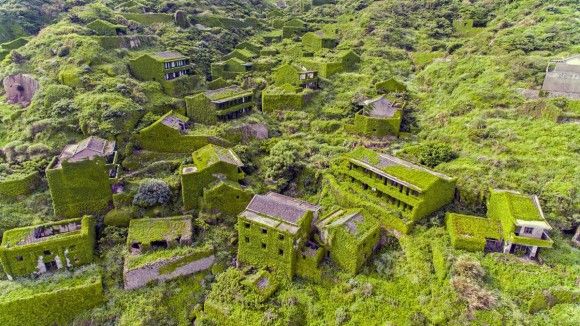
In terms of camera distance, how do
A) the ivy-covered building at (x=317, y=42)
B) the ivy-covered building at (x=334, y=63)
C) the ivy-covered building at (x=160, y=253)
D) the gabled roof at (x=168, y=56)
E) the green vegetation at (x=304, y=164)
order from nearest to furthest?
the green vegetation at (x=304, y=164)
the ivy-covered building at (x=160, y=253)
the gabled roof at (x=168, y=56)
the ivy-covered building at (x=334, y=63)
the ivy-covered building at (x=317, y=42)

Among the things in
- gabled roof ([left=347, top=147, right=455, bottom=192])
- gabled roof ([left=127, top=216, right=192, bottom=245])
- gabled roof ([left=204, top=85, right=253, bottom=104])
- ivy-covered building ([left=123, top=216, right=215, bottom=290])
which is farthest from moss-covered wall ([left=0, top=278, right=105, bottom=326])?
gabled roof ([left=347, top=147, right=455, bottom=192])

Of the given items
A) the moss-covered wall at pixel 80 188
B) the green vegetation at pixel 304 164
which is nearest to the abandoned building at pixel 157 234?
the green vegetation at pixel 304 164

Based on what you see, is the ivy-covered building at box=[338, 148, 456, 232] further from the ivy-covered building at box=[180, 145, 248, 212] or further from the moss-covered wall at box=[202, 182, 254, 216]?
the ivy-covered building at box=[180, 145, 248, 212]

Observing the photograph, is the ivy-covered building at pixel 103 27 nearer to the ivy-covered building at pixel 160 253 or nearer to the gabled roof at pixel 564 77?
the ivy-covered building at pixel 160 253

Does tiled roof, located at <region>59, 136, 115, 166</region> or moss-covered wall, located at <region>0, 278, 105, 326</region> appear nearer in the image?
moss-covered wall, located at <region>0, 278, 105, 326</region>

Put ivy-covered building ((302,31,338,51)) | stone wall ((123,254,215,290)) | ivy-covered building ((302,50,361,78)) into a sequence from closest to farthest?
stone wall ((123,254,215,290)), ivy-covered building ((302,50,361,78)), ivy-covered building ((302,31,338,51))
